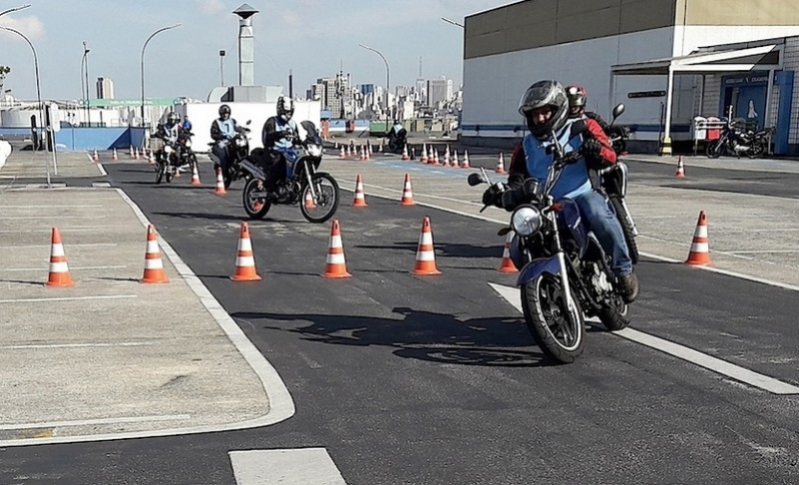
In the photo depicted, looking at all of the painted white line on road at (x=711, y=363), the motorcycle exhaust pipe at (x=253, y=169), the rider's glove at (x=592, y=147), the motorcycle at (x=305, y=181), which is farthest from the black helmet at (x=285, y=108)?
the rider's glove at (x=592, y=147)

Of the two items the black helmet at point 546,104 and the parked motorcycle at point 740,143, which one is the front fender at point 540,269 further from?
the parked motorcycle at point 740,143

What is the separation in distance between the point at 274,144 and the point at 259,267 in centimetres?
508

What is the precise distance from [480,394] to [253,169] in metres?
10.9

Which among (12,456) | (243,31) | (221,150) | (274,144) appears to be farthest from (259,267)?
(243,31)

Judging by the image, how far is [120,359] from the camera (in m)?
6.55

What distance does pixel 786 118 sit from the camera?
38.3 metres

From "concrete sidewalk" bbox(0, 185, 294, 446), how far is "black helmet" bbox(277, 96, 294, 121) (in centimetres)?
453

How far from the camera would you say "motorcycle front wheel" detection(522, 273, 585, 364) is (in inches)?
235

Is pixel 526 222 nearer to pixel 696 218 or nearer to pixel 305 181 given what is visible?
pixel 305 181

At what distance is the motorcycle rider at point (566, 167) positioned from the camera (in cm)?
620

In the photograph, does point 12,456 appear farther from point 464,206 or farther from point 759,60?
point 759,60

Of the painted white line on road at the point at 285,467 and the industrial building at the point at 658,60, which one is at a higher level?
the industrial building at the point at 658,60

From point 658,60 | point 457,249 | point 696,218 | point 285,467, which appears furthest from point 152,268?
point 658,60

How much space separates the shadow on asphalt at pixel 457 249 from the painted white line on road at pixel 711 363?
4309 millimetres
